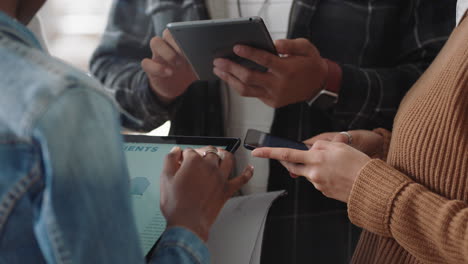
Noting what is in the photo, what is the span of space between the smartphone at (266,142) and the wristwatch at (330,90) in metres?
0.14

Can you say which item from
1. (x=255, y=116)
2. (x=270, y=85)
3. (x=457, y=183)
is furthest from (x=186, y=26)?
(x=457, y=183)

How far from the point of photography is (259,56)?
62 cm

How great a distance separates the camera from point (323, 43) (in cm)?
78

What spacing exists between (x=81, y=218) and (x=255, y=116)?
609 mm

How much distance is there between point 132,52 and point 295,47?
15.1 inches

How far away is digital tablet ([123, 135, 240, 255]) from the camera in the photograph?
1.64 feet

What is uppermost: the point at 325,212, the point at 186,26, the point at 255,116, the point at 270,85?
the point at 186,26

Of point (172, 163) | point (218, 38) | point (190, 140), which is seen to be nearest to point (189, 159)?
point (172, 163)

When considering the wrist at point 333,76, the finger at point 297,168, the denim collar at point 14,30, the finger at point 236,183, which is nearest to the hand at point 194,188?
the finger at point 236,183

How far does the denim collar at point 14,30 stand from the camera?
0.27 meters

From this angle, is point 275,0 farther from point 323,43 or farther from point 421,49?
point 421,49

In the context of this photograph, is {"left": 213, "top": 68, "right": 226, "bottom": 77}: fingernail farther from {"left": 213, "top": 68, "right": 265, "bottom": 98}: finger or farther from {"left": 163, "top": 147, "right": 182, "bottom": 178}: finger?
{"left": 163, "top": 147, "right": 182, "bottom": 178}: finger

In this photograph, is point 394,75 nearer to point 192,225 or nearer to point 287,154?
point 287,154

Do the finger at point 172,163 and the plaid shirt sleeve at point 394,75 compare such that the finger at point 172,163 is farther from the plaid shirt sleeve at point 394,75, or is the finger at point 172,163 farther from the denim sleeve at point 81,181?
the plaid shirt sleeve at point 394,75
